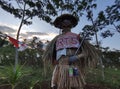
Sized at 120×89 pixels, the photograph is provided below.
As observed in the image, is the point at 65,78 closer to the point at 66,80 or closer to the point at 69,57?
the point at 66,80

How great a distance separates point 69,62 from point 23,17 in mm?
5717

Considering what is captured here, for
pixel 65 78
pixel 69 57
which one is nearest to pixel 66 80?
pixel 65 78

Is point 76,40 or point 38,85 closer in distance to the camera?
point 76,40

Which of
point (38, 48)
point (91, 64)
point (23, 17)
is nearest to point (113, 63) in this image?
point (38, 48)

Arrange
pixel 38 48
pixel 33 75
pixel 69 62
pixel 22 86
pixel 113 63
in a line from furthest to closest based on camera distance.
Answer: pixel 113 63 < pixel 38 48 < pixel 33 75 < pixel 22 86 < pixel 69 62

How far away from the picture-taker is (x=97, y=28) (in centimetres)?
970

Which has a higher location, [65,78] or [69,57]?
[69,57]

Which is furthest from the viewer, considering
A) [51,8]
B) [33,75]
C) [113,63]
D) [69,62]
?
[113,63]

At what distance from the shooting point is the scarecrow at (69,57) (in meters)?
4.32

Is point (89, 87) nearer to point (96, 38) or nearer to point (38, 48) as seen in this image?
point (96, 38)

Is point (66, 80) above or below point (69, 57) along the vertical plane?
below

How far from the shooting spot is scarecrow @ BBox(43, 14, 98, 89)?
14.2 feet

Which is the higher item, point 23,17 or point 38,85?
point 23,17

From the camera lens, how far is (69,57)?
4.34 meters
